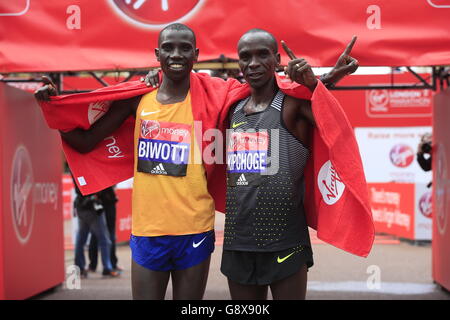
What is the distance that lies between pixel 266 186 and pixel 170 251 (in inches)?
24.7

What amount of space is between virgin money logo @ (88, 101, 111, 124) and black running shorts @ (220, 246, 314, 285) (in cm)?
113

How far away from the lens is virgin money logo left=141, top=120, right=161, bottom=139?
319cm

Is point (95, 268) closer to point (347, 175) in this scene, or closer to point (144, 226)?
point (144, 226)

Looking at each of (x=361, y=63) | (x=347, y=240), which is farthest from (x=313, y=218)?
(x=361, y=63)

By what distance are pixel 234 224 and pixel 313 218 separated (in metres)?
0.45

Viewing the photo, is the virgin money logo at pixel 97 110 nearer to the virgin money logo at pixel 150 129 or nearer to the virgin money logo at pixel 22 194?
the virgin money logo at pixel 150 129

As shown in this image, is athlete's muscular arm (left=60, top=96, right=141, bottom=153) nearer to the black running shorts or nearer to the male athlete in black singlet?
the male athlete in black singlet

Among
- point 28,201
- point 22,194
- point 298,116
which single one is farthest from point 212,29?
point 28,201

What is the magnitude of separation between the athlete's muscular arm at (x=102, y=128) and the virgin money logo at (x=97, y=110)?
0.07 ft

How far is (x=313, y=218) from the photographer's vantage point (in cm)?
320

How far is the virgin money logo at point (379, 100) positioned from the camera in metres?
14.1

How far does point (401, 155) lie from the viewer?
13.8 m

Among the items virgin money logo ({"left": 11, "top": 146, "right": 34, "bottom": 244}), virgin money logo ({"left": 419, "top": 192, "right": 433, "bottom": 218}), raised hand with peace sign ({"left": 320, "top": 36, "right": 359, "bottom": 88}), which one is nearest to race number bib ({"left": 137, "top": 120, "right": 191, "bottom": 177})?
raised hand with peace sign ({"left": 320, "top": 36, "right": 359, "bottom": 88})

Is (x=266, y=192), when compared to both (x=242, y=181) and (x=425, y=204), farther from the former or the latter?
(x=425, y=204)
